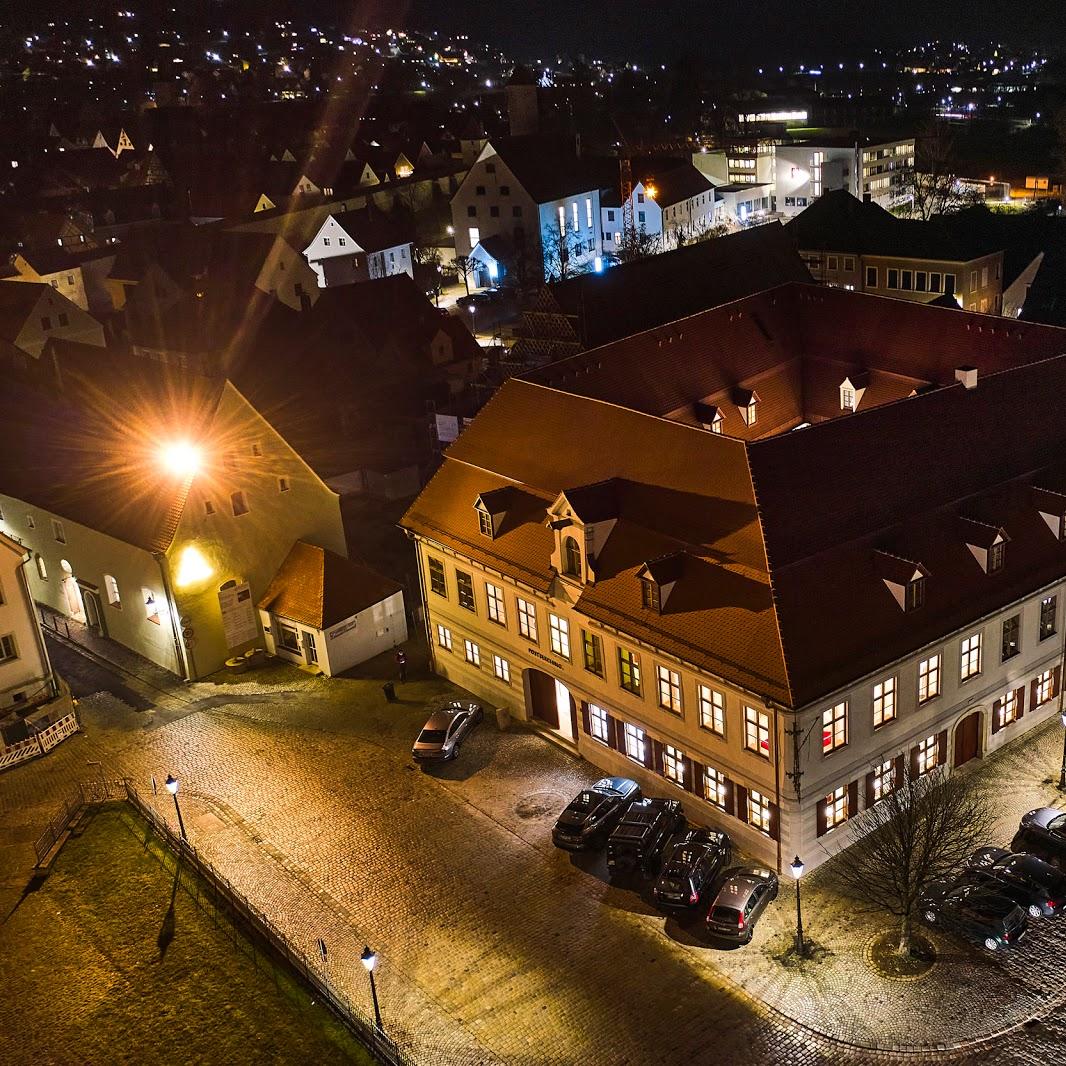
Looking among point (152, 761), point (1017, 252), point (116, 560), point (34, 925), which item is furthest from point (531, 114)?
point (34, 925)

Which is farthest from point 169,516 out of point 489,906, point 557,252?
point 557,252

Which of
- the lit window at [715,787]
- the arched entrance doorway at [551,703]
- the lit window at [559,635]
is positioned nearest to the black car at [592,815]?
the lit window at [715,787]

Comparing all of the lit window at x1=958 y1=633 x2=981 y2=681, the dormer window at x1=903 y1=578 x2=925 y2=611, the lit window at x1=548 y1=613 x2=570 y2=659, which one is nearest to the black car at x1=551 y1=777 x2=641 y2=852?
the lit window at x1=548 y1=613 x2=570 y2=659

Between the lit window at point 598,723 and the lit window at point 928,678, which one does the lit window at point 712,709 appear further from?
the lit window at point 928,678

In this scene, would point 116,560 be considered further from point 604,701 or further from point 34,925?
point 604,701

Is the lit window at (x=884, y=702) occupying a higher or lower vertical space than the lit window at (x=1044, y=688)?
higher
